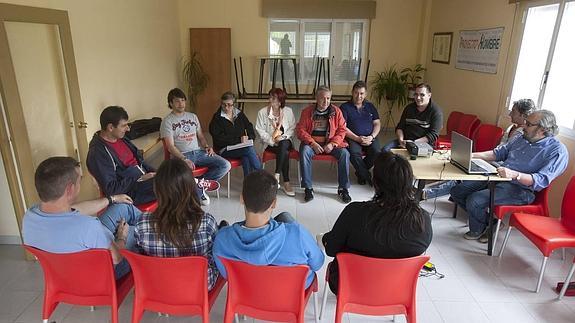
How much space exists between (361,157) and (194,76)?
375cm

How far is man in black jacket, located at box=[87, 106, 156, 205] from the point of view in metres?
2.60

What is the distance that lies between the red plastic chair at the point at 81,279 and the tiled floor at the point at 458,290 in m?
0.46

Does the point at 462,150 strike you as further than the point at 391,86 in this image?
No

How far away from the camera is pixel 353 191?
163 inches

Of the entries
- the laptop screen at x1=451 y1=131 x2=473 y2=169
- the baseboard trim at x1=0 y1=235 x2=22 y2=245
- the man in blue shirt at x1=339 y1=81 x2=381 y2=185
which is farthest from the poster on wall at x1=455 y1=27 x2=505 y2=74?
the baseboard trim at x1=0 y1=235 x2=22 y2=245

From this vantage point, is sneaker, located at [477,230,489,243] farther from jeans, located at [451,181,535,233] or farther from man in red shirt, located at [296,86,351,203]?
man in red shirt, located at [296,86,351,203]

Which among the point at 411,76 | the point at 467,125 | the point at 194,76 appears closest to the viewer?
the point at 467,125

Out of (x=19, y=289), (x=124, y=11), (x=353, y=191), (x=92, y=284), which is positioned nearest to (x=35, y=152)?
(x=19, y=289)

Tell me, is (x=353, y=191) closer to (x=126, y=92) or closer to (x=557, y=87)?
(x=557, y=87)

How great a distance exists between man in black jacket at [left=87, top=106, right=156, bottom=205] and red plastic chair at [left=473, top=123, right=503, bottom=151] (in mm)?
3487

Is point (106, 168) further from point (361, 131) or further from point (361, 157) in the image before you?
point (361, 131)

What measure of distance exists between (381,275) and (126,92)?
3.96 meters

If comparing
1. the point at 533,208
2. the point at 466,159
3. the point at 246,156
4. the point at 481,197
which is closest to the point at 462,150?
the point at 466,159

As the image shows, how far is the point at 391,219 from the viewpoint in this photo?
164cm
